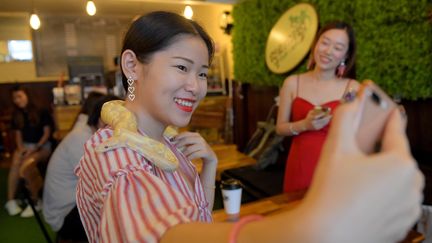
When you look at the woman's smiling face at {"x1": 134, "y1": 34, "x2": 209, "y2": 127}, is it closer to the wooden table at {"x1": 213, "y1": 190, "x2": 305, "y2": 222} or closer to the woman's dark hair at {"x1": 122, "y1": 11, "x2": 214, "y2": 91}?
the woman's dark hair at {"x1": 122, "y1": 11, "x2": 214, "y2": 91}

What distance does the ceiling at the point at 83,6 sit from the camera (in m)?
6.20

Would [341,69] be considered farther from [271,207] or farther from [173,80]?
[173,80]

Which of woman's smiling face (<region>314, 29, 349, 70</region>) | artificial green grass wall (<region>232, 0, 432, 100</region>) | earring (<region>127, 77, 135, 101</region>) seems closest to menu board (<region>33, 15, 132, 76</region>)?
artificial green grass wall (<region>232, 0, 432, 100</region>)

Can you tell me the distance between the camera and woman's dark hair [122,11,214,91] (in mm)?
783

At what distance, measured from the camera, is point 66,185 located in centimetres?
236

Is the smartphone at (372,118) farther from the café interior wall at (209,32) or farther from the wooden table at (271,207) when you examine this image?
the café interior wall at (209,32)

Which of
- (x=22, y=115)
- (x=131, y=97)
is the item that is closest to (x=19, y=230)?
(x=22, y=115)

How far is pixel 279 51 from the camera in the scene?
3947mm

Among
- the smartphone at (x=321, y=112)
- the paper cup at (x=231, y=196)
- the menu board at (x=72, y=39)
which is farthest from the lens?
the menu board at (x=72, y=39)

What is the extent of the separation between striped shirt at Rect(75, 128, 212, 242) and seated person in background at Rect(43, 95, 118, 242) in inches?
65.1

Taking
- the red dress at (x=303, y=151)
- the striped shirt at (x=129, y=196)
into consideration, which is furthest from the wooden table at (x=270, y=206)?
the striped shirt at (x=129, y=196)

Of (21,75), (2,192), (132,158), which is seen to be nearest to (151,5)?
(21,75)

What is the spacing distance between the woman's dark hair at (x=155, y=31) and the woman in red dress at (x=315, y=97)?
126cm

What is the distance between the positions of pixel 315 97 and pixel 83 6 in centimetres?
625
